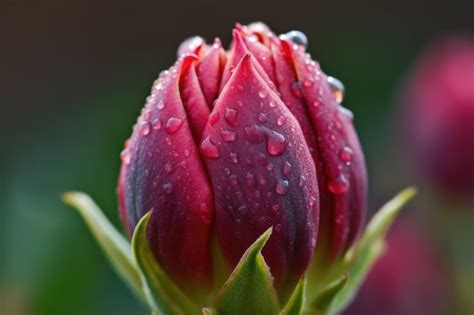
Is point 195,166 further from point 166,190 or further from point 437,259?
point 437,259

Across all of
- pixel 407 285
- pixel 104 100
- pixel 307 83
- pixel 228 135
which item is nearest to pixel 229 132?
pixel 228 135

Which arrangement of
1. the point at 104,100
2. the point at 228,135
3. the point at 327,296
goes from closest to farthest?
the point at 228,135, the point at 327,296, the point at 104,100

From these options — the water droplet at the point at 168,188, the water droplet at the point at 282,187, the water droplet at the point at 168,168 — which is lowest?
the water droplet at the point at 282,187

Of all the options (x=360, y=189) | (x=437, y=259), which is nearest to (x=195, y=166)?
(x=360, y=189)

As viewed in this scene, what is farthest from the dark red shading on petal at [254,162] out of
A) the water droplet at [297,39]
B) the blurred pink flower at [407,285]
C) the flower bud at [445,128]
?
the flower bud at [445,128]

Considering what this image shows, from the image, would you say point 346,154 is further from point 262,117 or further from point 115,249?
point 115,249

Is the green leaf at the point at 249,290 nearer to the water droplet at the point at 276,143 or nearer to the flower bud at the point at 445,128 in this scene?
the water droplet at the point at 276,143

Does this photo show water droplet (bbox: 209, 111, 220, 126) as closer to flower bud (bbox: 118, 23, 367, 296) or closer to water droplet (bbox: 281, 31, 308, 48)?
flower bud (bbox: 118, 23, 367, 296)
